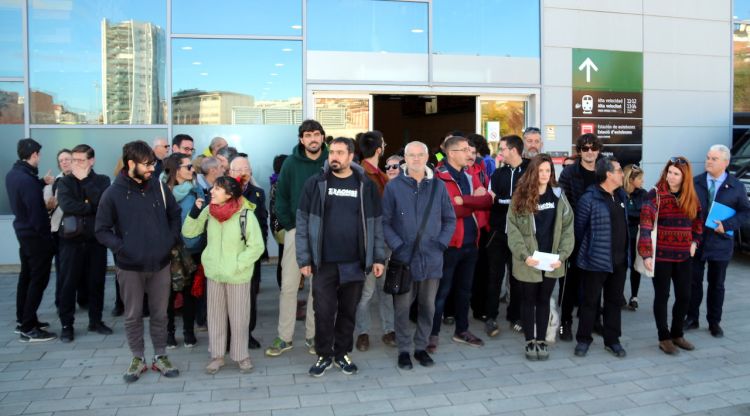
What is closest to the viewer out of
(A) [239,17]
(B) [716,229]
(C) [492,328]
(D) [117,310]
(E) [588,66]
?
(B) [716,229]

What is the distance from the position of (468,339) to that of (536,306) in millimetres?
713

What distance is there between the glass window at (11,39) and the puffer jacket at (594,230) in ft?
25.7

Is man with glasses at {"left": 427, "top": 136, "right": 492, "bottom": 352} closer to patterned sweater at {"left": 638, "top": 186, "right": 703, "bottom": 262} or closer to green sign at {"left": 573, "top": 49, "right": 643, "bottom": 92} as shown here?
patterned sweater at {"left": 638, "top": 186, "right": 703, "bottom": 262}

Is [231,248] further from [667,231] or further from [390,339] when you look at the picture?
[667,231]

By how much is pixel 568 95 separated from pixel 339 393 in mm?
7283

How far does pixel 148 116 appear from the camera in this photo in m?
9.12

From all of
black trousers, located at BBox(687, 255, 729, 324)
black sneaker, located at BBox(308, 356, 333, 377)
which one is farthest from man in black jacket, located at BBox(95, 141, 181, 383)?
black trousers, located at BBox(687, 255, 729, 324)

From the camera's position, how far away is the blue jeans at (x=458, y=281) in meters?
5.52

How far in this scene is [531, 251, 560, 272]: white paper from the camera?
16.9 ft

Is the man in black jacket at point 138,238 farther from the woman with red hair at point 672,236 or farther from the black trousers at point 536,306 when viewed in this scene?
the woman with red hair at point 672,236

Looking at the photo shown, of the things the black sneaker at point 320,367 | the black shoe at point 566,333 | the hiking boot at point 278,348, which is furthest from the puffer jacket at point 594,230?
the hiking boot at point 278,348

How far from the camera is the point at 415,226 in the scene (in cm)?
503

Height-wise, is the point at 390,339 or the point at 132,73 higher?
the point at 132,73

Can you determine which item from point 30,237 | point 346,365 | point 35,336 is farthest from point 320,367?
point 30,237
